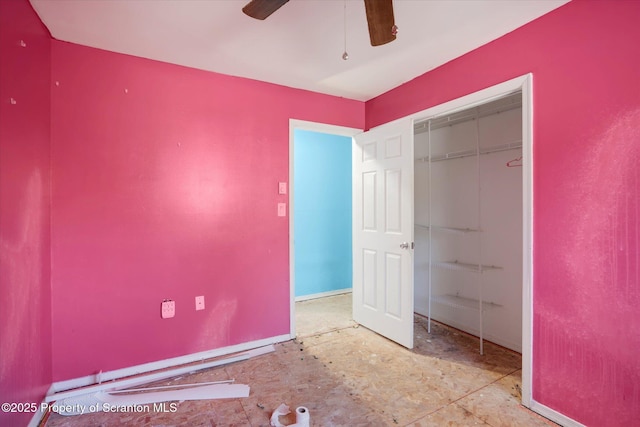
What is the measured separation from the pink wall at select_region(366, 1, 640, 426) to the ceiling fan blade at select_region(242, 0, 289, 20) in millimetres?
1631

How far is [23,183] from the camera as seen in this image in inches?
65.9

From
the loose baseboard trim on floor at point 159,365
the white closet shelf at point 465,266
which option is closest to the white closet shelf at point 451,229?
the white closet shelf at point 465,266

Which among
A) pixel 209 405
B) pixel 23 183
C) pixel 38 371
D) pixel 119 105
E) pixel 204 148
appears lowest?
pixel 209 405

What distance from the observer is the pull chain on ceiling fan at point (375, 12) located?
53.1 inches

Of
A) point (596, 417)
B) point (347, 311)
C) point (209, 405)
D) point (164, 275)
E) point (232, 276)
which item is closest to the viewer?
point (596, 417)

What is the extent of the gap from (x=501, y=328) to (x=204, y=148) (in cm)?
311

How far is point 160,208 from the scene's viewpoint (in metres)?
2.46

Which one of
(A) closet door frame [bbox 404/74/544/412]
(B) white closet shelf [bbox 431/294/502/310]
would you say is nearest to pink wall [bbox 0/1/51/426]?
(A) closet door frame [bbox 404/74/544/412]

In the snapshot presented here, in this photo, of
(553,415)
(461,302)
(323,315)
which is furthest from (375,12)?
(323,315)

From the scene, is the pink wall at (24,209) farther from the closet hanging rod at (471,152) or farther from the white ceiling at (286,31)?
the closet hanging rod at (471,152)

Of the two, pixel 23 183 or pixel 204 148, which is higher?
pixel 204 148

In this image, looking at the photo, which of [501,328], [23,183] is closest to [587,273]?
[501,328]

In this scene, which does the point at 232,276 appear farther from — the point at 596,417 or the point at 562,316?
the point at 596,417

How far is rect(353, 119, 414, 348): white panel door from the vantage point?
2.78 meters
